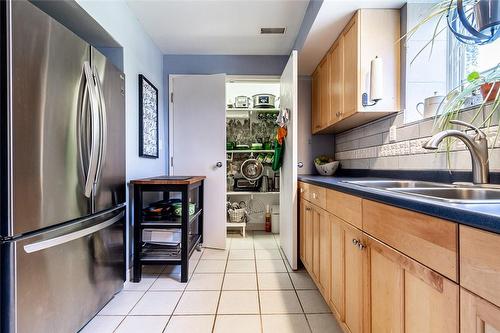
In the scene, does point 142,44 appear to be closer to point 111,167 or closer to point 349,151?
point 111,167

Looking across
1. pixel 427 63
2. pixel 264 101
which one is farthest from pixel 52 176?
pixel 264 101

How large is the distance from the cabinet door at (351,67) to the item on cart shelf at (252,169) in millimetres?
1808

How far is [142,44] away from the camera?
8.11ft

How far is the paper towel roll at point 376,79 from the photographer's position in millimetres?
1564

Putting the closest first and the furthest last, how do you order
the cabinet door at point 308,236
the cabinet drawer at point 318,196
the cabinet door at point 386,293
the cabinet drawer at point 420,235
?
the cabinet drawer at point 420,235, the cabinet door at point 386,293, the cabinet drawer at point 318,196, the cabinet door at point 308,236

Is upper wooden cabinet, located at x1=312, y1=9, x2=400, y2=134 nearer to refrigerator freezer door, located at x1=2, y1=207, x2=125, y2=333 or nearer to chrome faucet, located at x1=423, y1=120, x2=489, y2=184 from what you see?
chrome faucet, located at x1=423, y1=120, x2=489, y2=184

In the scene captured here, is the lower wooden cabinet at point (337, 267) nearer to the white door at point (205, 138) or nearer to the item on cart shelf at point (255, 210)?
the white door at point (205, 138)

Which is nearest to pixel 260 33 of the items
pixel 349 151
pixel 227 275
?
pixel 349 151

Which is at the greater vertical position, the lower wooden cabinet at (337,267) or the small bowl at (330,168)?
the small bowl at (330,168)

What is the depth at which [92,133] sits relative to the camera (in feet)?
4.62

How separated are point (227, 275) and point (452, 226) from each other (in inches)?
75.0

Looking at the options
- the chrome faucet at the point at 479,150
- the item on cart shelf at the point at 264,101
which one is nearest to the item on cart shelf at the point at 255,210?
the item on cart shelf at the point at 264,101

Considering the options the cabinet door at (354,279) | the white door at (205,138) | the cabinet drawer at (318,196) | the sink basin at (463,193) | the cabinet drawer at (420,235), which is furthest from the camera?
the white door at (205,138)

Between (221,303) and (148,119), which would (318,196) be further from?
(148,119)
